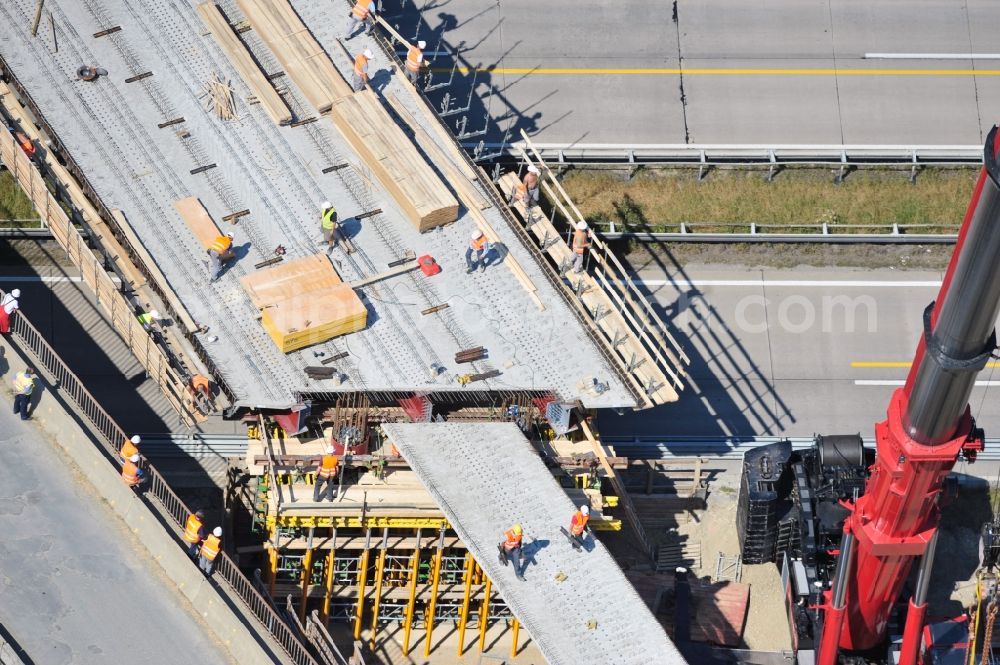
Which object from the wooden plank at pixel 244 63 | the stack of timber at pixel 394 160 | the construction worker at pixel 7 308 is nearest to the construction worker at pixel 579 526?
the stack of timber at pixel 394 160

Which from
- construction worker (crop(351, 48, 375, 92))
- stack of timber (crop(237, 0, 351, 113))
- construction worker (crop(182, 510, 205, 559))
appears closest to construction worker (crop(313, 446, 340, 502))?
construction worker (crop(182, 510, 205, 559))

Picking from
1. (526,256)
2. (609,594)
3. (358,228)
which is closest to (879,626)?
(609,594)

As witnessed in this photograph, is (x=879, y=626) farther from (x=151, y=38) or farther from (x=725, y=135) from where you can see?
(x=151, y=38)

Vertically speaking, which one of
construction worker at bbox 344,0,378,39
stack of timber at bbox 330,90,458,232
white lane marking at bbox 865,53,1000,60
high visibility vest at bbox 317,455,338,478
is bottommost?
high visibility vest at bbox 317,455,338,478

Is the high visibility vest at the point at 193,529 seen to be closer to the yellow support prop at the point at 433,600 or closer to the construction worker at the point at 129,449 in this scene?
the construction worker at the point at 129,449

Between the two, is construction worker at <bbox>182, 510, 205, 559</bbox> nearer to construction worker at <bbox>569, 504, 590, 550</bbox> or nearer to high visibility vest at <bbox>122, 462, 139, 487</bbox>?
high visibility vest at <bbox>122, 462, 139, 487</bbox>

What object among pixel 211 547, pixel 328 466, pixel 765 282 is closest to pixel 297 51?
pixel 328 466

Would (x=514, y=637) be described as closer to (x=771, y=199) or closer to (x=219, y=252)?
(x=219, y=252)
